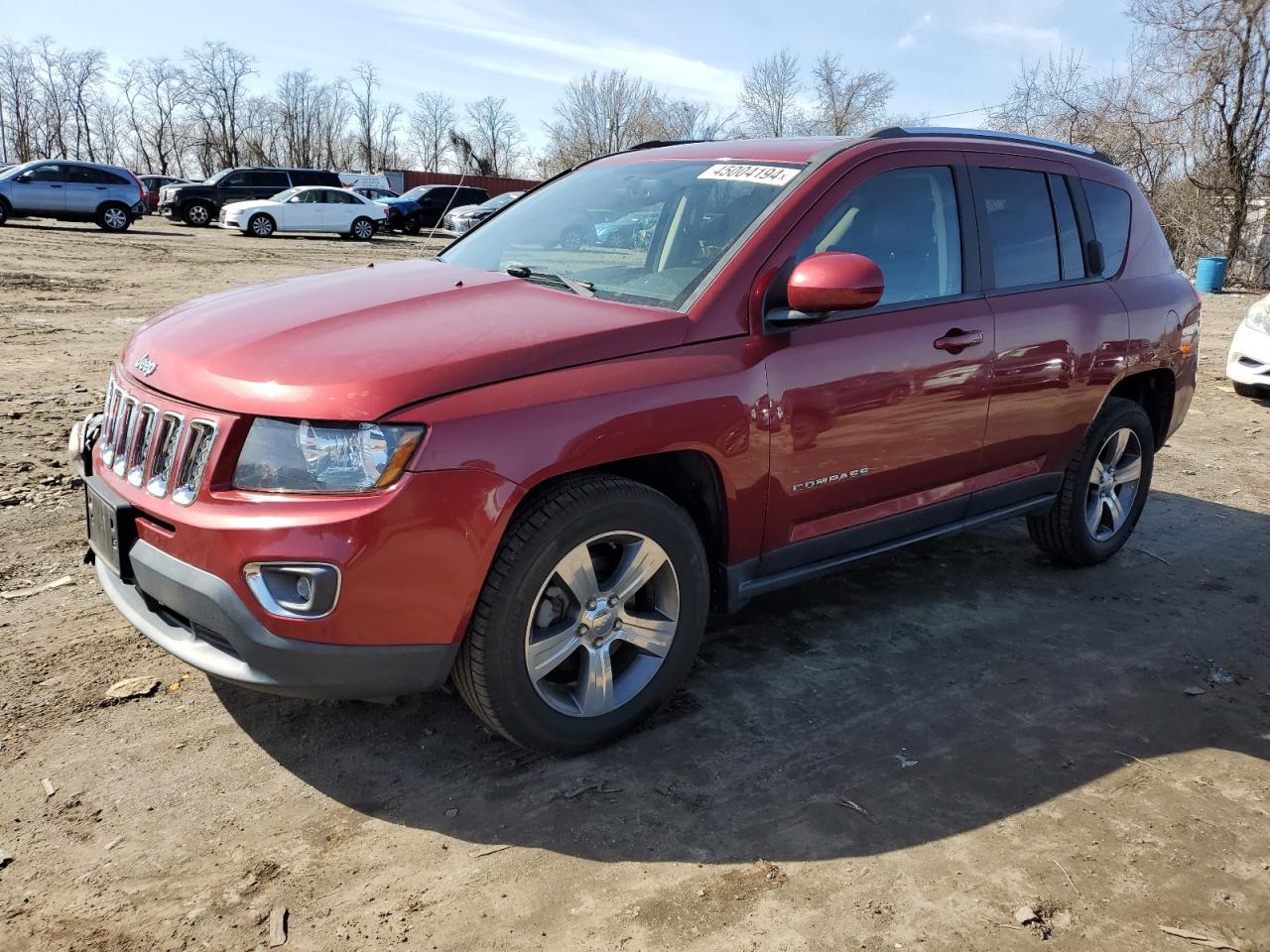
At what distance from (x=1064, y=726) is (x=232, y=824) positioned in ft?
8.75

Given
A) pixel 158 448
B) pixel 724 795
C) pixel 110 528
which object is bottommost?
pixel 724 795

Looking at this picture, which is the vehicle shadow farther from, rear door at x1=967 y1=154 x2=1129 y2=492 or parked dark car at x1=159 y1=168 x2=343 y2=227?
parked dark car at x1=159 y1=168 x2=343 y2=227

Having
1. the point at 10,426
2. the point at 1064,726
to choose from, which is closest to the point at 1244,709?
the point at 1064,726

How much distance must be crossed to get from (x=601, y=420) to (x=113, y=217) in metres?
27.8

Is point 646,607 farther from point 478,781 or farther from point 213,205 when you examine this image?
point 213,205

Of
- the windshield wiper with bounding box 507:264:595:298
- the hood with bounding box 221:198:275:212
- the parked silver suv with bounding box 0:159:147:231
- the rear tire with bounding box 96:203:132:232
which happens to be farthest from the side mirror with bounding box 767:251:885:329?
the hood with bounding box 221:198:275:212

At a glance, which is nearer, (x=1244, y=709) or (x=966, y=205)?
(x=1244, y=709)

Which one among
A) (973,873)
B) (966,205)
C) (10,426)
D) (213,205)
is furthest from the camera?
(213,205)

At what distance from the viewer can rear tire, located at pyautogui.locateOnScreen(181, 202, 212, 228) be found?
3059 centimetres

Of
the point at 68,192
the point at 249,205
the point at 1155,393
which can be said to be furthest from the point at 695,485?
the point at 249,205

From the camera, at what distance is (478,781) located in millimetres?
2965

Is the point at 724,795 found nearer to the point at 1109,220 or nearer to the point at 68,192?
the point at 1109,220

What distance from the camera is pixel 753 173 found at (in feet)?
11.9

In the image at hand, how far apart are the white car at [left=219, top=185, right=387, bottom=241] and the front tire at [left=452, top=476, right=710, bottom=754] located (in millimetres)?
27760
